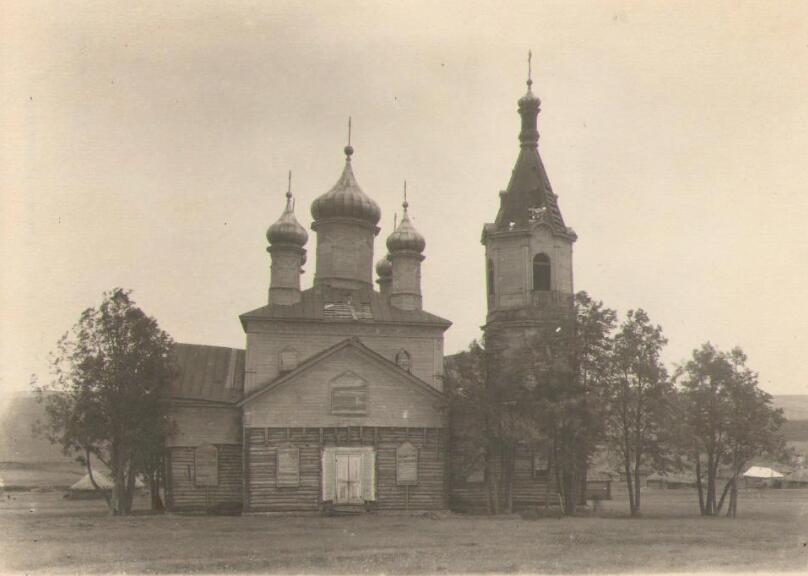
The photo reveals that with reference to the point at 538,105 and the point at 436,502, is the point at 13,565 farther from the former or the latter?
the point at 538,105

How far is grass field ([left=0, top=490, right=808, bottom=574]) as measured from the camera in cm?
1514

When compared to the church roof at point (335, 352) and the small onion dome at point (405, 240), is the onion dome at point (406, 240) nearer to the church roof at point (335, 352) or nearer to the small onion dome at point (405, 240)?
the small onion dome at point (405, 240)

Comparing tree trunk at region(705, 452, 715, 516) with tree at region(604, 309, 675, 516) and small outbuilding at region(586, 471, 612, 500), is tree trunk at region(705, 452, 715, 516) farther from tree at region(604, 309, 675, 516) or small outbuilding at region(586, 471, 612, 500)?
small outbuilding at region(586, 471, 612, 500)

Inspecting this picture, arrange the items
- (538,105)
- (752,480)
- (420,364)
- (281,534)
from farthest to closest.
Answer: (752,480), (538,105), (420,364), (281,534)

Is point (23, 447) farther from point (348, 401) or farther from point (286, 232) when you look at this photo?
point (348, 401)

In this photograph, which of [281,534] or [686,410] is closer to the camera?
[281,534]

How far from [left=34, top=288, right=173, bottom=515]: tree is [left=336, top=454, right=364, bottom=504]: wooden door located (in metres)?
7.20

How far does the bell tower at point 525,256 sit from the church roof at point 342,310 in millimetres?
2889

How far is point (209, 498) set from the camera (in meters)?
32.9

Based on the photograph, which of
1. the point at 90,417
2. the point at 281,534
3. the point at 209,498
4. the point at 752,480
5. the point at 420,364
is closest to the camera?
the point at 281,534

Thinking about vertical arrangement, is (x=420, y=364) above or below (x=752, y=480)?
above

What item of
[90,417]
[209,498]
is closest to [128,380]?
[90,417]

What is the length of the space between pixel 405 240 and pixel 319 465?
1160cm

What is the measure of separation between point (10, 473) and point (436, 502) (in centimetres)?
5726
